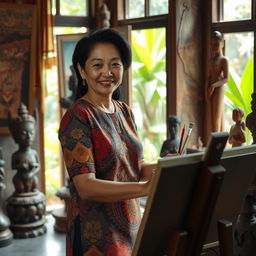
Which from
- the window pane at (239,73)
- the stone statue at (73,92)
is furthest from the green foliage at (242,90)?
the stone statue at (73,92)

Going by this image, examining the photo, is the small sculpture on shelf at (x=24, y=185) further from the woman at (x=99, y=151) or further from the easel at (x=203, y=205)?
the easel at (x=203, y=205)

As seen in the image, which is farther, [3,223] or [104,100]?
[3,223]

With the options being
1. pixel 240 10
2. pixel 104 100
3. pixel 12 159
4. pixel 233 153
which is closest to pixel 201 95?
pixel 240 10

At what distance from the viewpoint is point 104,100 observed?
228 cm

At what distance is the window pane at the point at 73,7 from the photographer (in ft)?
18.7

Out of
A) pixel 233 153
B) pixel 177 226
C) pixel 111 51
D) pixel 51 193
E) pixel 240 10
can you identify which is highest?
pixel 240 10

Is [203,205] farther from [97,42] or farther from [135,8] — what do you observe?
[135,8]

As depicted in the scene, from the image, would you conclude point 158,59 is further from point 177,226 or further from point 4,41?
point 177,226

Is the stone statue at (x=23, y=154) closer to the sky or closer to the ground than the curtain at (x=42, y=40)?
closer to the ground

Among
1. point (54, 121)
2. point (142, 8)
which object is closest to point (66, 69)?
point (54, 121)

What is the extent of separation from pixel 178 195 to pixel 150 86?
388cm

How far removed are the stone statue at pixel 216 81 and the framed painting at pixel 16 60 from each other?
1756 mm

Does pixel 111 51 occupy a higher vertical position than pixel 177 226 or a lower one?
higher

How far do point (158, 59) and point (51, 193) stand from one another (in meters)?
1.83
